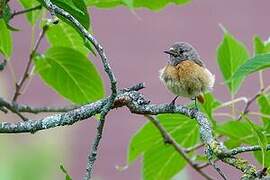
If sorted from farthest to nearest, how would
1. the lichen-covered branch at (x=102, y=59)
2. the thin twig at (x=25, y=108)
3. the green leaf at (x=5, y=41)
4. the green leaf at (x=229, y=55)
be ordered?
the green leaf at (x=229, y=55)
the thin twig at (x=25, y=108)
the green leaf at (x=5, y=41)
the lichen-covered branch at (x=102, y=59)

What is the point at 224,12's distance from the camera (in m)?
10.8

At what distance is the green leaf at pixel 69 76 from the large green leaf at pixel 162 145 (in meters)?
0.25

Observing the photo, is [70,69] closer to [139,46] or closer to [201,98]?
[201,98]

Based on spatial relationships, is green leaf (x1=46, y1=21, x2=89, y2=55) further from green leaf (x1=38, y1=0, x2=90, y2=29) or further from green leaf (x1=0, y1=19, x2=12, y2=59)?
green leaf (x1=38, y1=0, x2=90, y2=29)

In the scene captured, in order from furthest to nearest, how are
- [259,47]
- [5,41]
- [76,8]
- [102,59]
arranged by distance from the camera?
[259,47], [5,41], [76,8], [102,59]

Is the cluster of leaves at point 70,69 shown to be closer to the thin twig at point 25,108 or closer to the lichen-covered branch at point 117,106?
the thin twig at point 25,108

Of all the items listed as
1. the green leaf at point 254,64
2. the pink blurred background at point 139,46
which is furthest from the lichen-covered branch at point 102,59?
the pink blurred background at point 139,46

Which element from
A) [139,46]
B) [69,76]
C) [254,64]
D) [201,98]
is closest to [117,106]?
[254,64]

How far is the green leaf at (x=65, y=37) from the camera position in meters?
2.91

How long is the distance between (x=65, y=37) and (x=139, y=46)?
746cm

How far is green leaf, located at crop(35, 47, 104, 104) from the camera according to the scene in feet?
9.54

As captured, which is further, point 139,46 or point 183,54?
point 139,46

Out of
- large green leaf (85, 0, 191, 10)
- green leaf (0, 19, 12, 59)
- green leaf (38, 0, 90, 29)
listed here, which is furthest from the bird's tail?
green leaf (38, 0, 90, 29)

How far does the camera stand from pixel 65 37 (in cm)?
297
